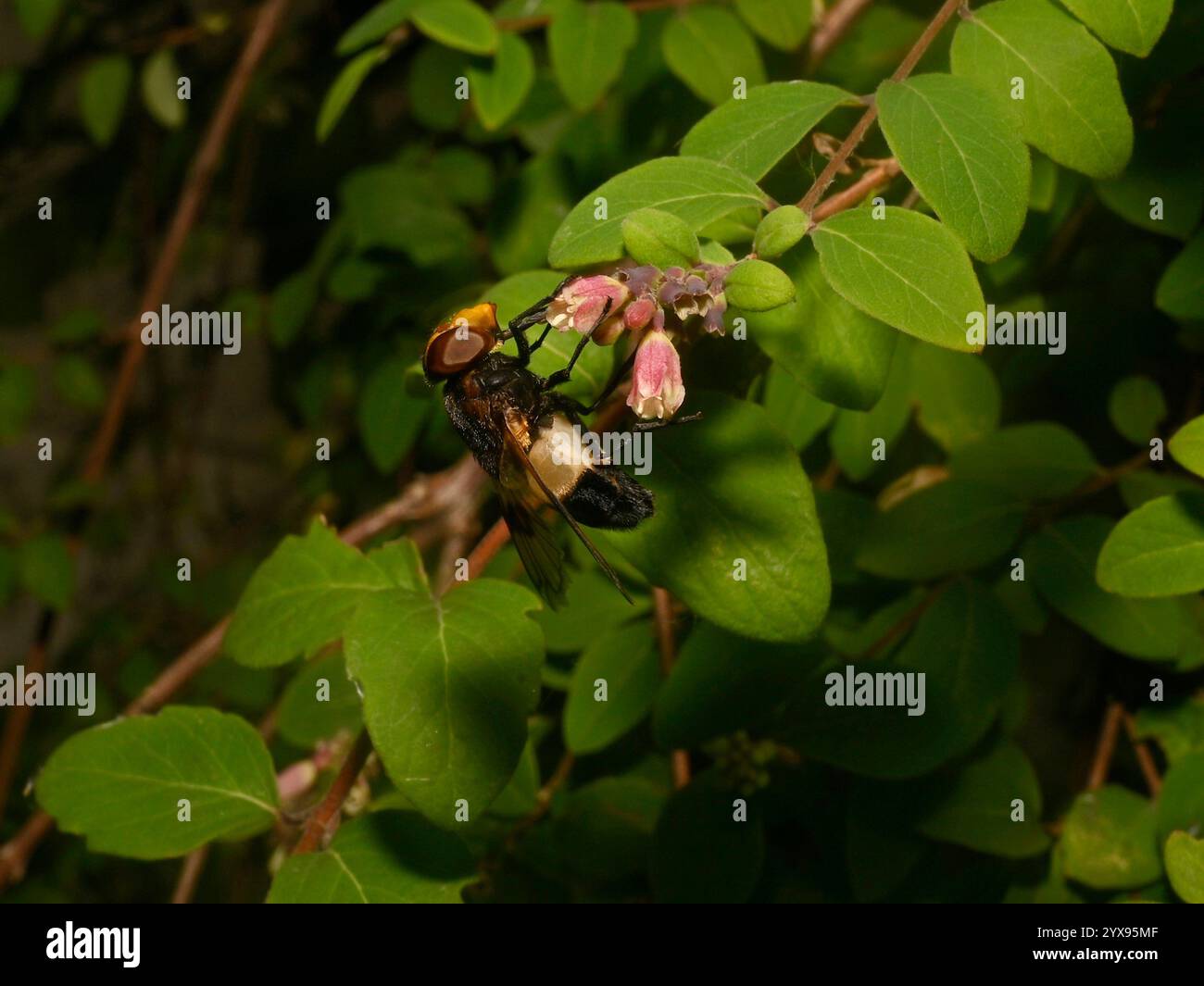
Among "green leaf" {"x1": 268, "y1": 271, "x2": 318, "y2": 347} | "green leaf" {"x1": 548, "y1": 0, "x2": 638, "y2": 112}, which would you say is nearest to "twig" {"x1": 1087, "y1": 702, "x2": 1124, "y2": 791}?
"green leaf" {"x1": 548, "y1": 0, "x2": 638, "y2": 112}

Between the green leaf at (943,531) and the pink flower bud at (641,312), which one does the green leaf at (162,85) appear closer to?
the green leaf at (943,531)

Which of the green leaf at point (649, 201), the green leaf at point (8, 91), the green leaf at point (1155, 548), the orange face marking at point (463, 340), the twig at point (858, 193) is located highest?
the green leaf at point (8, 91)

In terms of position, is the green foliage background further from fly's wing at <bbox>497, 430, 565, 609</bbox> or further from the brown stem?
the brown stem

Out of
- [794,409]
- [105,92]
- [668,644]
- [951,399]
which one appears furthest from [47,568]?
[951,399]

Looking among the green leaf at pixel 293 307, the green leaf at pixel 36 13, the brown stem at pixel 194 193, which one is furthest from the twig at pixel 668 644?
the green leaf at pixel 36 13

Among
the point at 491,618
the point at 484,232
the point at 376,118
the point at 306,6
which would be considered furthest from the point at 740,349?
the point at 306,6
